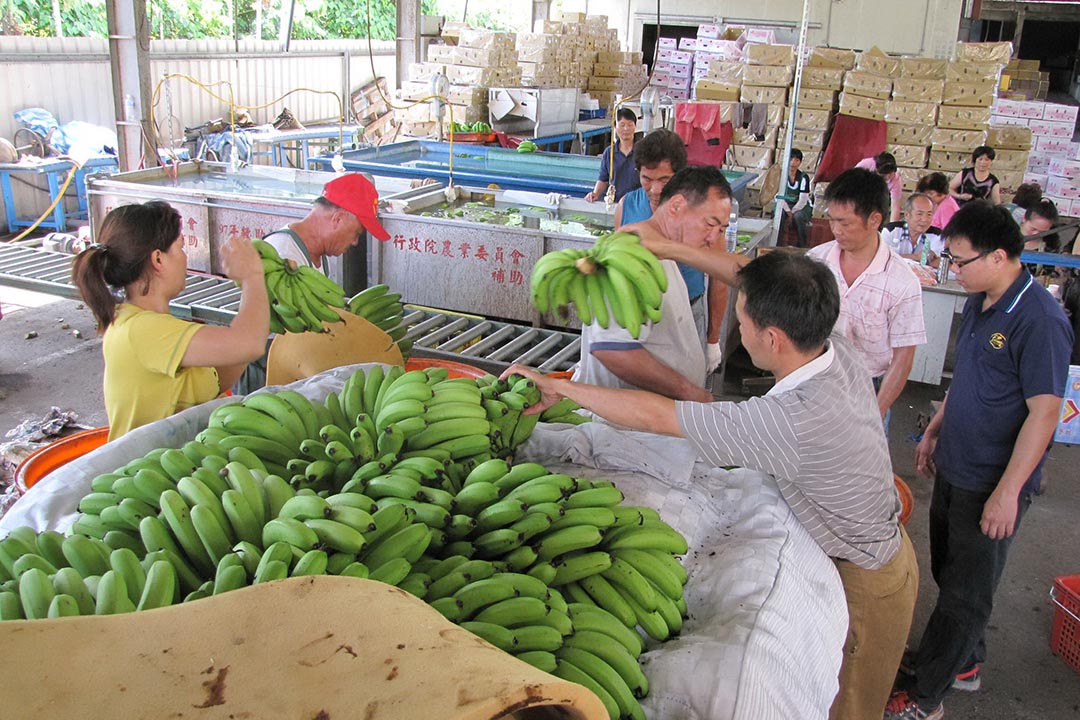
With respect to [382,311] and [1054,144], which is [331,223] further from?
[1054,144]

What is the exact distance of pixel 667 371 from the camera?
290 cm

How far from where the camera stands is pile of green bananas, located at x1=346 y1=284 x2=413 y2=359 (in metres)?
3.61

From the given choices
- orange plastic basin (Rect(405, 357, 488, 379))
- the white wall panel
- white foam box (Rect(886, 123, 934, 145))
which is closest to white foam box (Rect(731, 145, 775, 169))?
white foam box (Rect(886, 123, 934, 145))

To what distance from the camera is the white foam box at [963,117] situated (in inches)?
431

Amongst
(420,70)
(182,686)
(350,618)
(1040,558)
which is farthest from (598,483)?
(420,70)

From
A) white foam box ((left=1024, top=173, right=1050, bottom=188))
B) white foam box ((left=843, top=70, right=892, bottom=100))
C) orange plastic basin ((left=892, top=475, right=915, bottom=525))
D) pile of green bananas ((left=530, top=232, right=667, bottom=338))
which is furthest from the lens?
white foam box ((left=1024, top=173, right=1050, bottom=188))

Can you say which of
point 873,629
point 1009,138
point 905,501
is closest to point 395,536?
point 873,629

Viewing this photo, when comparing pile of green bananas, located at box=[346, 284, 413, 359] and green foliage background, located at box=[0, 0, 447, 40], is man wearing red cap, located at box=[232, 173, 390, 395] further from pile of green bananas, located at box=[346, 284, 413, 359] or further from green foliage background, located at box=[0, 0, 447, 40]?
green foliage background, located at box=[0, 0, 447, 40]

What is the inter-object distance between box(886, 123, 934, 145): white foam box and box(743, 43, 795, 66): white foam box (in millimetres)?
1712

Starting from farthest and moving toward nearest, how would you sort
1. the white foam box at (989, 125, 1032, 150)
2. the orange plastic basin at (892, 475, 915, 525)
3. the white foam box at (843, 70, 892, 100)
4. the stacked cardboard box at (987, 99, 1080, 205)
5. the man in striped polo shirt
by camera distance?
1. the stacked cardboard box at (987, 99, 1080, 205)
2. the white foam box at (843, 70, 892, 100)
3. the white foam box at (989, 125, 1032, 150)
4. the orange plastic basin at (892, 475, 915, 525)
5. the man in striped polo shirt

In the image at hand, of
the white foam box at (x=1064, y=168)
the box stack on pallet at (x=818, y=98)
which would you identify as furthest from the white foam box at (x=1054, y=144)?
the box stack on pallet at (x=818, y=98)

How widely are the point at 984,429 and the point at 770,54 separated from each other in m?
9.92

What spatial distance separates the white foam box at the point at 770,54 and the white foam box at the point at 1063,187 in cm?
448

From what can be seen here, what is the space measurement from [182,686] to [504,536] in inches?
33.5
